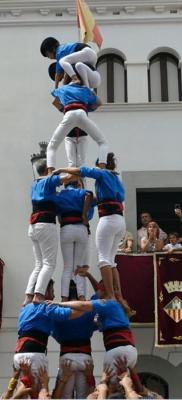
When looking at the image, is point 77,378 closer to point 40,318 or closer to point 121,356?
point 121,356

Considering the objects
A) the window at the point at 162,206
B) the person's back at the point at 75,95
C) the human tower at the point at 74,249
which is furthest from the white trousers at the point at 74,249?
the window at the point at 162,206

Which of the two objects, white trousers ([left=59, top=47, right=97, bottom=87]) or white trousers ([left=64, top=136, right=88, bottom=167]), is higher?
white trousers ([left=59, top=47, right=97, bottom=87])

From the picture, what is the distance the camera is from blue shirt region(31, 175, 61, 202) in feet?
26.4

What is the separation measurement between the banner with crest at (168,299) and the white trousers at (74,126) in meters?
3.21

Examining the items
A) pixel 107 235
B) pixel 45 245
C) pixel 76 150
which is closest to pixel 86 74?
pixel 76 150

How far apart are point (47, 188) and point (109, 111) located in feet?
17.2

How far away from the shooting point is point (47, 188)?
317 inches

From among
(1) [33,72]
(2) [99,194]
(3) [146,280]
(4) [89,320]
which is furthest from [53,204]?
(1) [33,72]

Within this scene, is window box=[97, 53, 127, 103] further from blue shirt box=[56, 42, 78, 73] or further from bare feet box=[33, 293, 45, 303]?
bare feet box=[33, 293, 45, 303]

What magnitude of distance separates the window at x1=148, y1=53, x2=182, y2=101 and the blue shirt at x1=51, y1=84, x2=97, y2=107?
4.61 meters

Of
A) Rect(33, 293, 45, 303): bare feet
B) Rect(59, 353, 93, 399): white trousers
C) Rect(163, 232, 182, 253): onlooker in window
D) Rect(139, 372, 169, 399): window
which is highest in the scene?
Rect(163, 232, 182, 253): onlooker in window

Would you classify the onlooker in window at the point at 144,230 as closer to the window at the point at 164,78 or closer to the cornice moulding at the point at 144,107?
the cornice moulding at the point at 144,107

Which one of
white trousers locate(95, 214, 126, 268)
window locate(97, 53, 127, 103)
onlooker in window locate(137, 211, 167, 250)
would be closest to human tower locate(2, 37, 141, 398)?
white trousers locate(95, 214, 126, 268)

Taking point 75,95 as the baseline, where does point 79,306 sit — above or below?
below
